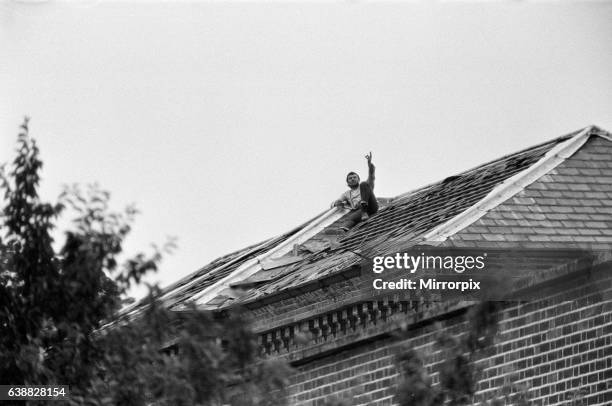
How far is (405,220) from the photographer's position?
27.0 meters

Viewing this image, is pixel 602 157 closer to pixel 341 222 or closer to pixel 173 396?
pixel 341 222

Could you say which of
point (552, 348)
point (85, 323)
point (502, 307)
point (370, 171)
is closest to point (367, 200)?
point (370, 171)

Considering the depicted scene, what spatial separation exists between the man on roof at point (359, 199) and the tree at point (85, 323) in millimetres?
Result: 14209

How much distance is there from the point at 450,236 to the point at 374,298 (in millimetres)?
1438

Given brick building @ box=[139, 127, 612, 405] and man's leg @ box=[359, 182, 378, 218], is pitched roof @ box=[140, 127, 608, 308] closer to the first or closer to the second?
brick building @ box=[139, 127, 612, 405]

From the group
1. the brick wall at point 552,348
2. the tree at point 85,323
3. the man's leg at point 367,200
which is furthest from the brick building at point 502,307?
the tree at point 85,323

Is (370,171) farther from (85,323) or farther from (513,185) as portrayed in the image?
(85,323)

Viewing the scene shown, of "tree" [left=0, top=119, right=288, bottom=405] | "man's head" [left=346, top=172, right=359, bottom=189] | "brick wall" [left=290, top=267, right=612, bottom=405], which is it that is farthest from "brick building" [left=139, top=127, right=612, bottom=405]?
"tree" [left=0, top=119, right=288, bottom=405]

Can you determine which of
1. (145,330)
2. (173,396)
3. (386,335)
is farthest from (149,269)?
(386,335)

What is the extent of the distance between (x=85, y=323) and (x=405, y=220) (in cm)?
1206

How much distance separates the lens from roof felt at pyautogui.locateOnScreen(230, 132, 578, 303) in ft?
82.7

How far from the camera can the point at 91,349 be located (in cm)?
1550

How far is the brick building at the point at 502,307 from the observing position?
19.7 metres

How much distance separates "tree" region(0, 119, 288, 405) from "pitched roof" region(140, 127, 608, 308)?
9026 mm
